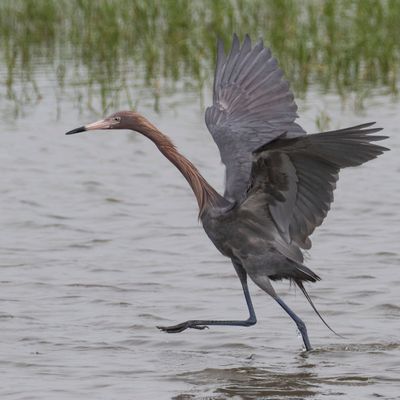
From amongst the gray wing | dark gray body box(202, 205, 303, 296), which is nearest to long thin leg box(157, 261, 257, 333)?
Result: dark gray body box(202, 205, 303, 296)

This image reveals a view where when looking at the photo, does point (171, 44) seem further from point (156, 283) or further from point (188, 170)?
point (188, 170)

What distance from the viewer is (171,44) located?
13.2 meters

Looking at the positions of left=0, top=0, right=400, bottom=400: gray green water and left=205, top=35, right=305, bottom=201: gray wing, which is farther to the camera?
left=205, top=35, right=305, bottom=201: gray wing

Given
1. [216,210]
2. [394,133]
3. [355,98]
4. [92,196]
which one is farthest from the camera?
[355,98]

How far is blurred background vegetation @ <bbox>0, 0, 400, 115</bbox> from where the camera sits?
39.9 feet

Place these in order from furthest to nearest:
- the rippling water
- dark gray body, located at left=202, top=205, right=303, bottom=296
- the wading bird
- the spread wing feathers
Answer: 1. dark gray body, located at left=202, top=205, right=303, bottom=296
2. the rippling water
3. the wading bird
4. the spread wing feathers

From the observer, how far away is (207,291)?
23.2 feet

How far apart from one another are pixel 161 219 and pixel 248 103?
254 cm

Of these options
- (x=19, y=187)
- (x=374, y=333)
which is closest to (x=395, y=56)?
(x=19, y=187)

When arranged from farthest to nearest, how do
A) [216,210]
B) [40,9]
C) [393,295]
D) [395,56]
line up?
[40,9] < [395,56] < [393,295] < [216,210]

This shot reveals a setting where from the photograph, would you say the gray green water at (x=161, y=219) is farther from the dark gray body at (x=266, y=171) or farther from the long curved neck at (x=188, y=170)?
the long curved neck at (x=188, y=170)

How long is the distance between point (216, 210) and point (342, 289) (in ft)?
4.93

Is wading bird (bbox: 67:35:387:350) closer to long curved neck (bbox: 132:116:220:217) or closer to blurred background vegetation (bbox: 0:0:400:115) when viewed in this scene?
long curved neck (bbox: 132:116:220:217)

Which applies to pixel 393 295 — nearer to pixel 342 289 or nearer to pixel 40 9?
pixel 342 289
